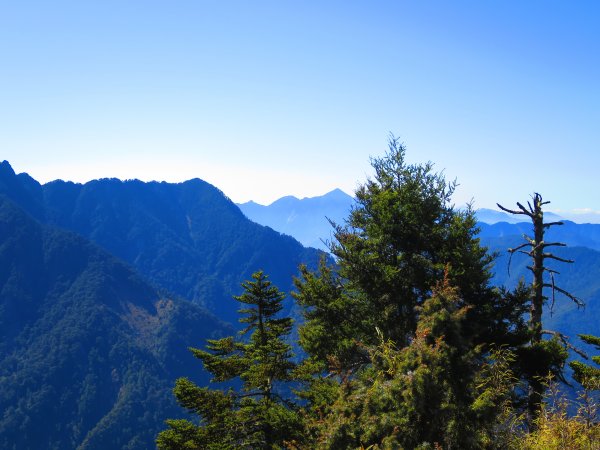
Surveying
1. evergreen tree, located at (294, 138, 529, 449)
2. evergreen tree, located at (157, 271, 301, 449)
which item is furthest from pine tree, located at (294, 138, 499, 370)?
evergreen tree, located at (157, 271, 301, 449)

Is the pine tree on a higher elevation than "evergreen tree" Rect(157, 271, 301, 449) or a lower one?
higher

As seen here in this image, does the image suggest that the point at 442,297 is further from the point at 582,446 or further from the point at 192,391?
the point at 192,391

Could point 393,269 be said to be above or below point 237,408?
above

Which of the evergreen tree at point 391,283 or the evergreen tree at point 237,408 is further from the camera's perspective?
the evergreen tree at point 391,283

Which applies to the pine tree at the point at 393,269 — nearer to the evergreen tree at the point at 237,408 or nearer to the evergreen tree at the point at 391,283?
the evergreen tree at the point at 391,283

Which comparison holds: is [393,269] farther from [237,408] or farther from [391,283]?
[237,408]

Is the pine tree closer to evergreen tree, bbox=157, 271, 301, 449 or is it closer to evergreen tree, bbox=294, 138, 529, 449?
evergreen tree, bbox=294, 138, 529, 449

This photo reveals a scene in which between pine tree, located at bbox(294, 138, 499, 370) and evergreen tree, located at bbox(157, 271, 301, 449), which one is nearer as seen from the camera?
evergreen tree, located at bbox(157, 271, 301, 449)

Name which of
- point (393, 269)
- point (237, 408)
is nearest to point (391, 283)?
point (393, 269)

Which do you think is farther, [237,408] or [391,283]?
[391,283]

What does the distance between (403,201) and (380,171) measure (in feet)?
8.96

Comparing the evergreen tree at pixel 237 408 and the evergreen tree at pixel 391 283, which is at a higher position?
the evergreen tree at pixel 391 283

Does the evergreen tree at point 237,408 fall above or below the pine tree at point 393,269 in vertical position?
below

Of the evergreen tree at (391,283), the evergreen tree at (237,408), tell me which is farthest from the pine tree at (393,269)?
the evergreen tree at (237,408)
